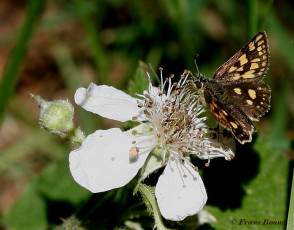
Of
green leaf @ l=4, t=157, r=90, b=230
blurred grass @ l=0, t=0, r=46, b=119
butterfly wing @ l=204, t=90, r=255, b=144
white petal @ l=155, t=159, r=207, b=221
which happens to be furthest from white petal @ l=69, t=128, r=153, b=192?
blurred grass @ l=0, t=0, r=46, b=119

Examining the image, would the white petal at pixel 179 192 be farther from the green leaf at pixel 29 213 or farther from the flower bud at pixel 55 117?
the green leaf at pixel 29 213

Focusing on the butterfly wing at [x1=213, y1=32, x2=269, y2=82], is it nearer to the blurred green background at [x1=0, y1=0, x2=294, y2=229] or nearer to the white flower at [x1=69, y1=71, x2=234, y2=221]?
the white flower at [x1=69, y1=71, x2=234, y2=221]

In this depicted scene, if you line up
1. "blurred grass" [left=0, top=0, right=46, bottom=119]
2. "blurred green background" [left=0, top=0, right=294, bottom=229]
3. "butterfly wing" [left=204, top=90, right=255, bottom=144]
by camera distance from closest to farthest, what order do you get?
"butterfly wing" [left=204, top=90, right=255, bottom=144] < "blurred green background" [left=0, top=0, right=294, bottom=229] < "blurred grass" [left=0, top=0, right=46, bottom=119]

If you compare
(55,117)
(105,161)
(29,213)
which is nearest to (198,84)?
(105,161)

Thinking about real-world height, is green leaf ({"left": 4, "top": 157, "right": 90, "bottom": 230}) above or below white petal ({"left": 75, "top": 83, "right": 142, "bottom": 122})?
below

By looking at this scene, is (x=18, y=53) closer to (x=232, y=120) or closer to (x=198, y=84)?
(x=198, y=84)

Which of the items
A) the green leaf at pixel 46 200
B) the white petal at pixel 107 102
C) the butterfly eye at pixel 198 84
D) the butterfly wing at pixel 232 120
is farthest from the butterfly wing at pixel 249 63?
the green leaf at pixel 46 200

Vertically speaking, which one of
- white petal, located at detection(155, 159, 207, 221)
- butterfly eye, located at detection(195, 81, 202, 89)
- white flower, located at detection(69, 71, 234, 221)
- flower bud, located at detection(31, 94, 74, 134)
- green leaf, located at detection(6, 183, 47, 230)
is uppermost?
flower bud, located at detection(31, 94, 74, 134)

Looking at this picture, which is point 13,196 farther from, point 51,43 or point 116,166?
point 116,166
